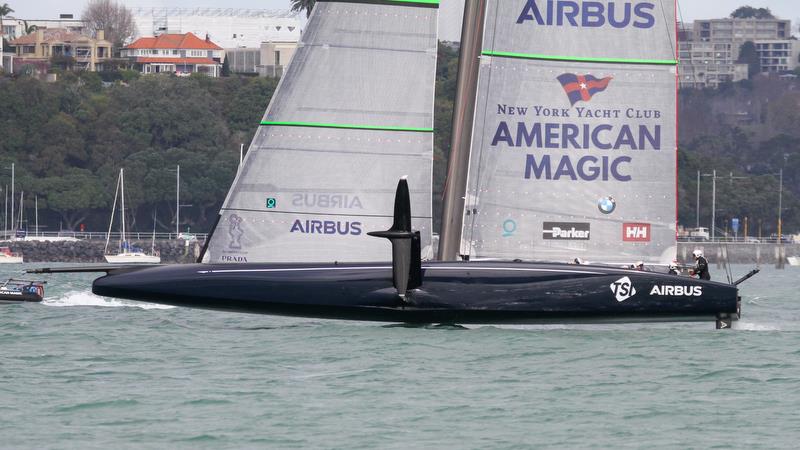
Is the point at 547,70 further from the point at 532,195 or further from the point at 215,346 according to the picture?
the point at 215,346

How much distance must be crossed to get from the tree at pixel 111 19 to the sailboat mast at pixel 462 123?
5160 inches

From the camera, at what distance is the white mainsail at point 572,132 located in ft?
63.7

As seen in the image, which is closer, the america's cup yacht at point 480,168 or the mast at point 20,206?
the america's cup yacht at point 480,168

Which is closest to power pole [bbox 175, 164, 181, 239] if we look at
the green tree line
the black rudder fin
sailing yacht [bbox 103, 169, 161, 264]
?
the green tree line

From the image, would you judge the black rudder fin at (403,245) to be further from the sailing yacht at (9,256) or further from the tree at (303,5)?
the tree at (303,5)

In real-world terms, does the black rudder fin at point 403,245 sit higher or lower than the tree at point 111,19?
lower

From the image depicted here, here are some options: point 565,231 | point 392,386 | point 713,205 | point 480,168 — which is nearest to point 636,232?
point 565,231

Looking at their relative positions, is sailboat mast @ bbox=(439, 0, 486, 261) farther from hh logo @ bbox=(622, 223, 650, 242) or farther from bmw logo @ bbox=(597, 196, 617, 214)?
hh logo @ bbox=(622, 223, 650, 242)

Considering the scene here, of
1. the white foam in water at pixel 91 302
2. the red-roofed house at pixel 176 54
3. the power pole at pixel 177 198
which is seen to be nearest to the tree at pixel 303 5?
the power pole at pixel 177 198

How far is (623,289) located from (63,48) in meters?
118

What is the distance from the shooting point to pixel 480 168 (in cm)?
1944

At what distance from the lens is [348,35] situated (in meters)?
19.3

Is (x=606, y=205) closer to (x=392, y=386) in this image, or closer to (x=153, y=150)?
(x=392, y=386)

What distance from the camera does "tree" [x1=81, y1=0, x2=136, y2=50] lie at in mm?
149375
